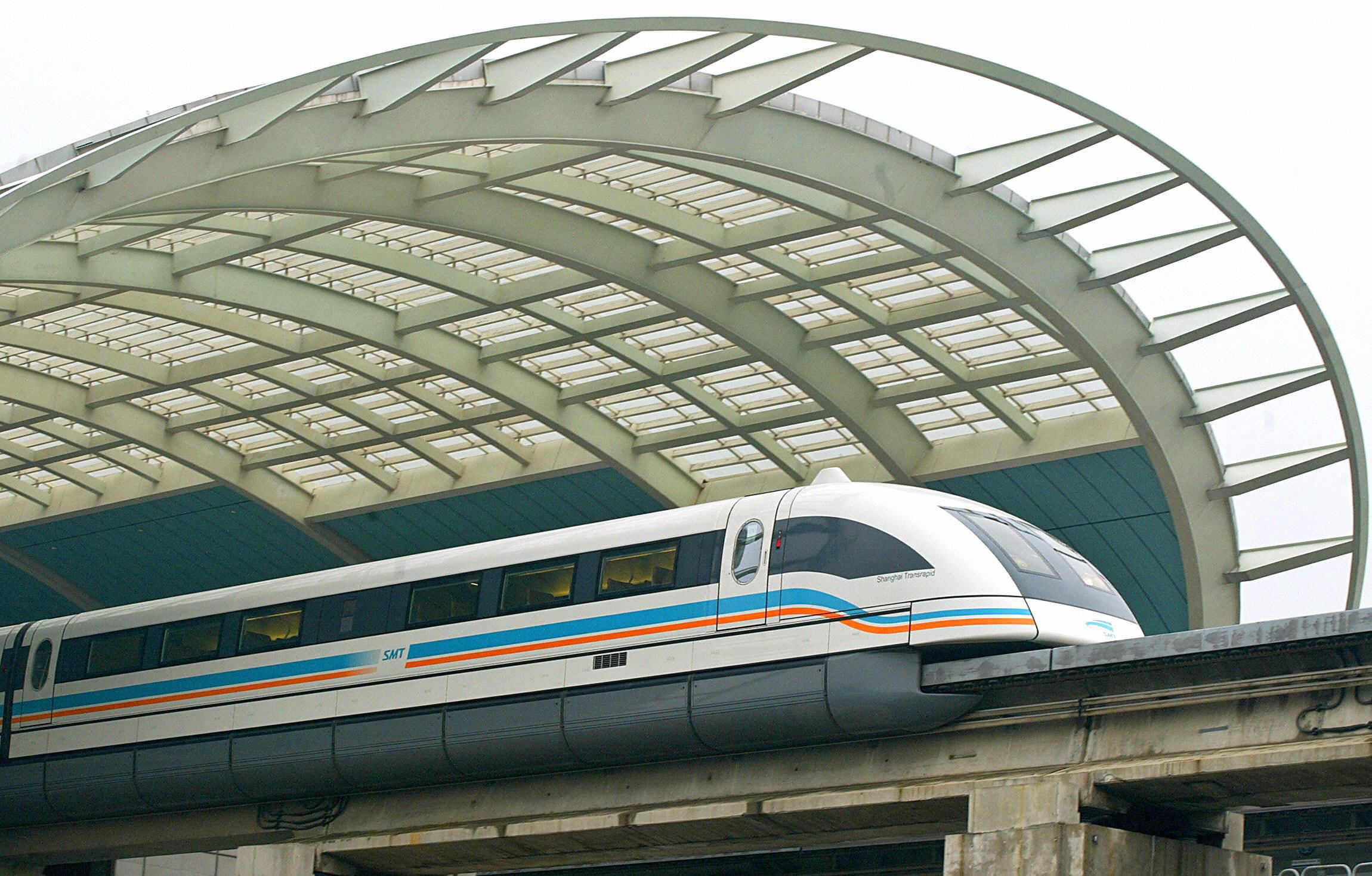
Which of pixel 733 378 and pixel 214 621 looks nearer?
pixel 214 621

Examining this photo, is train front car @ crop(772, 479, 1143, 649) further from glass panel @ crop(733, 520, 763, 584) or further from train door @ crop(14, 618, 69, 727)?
train door @ crop(14, 618, 69, 727)

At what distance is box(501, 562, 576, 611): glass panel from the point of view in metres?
18.9

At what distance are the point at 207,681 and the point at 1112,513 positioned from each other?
61.6 feet

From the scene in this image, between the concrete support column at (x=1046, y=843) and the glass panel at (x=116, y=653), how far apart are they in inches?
470

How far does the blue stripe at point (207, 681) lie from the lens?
20531 millimetres

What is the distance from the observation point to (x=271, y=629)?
21.4 metres

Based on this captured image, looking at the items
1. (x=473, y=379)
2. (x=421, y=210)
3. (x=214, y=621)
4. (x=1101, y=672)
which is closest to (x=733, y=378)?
(x=473, y=379)

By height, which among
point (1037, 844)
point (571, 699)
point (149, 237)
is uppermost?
point (149, 237)

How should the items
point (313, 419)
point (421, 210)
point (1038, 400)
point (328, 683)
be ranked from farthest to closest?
point (313, 419), point (1038, 400), point (421, 210), point (328, 683)

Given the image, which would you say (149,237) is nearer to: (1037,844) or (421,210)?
(421,210)

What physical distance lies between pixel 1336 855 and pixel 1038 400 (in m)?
11.6

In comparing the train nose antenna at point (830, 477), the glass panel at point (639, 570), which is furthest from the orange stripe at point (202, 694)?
the train nose antenna at point (830, 477)

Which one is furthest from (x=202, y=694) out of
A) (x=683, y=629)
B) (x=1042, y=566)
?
(x=1042, y=566)

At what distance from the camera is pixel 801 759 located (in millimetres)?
17266
